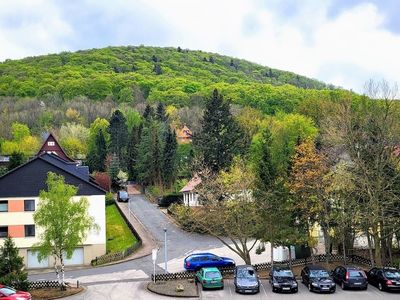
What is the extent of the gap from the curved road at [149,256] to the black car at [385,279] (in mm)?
17643

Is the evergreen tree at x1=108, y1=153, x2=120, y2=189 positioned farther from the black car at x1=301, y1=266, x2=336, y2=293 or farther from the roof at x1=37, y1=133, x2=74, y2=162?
the black car at x1=301, y1=266, x2=336, y2=293

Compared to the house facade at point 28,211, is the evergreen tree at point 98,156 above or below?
above

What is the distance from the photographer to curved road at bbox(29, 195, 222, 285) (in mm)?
43969

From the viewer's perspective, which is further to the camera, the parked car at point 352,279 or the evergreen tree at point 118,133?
the evergreen tree at point 118,133

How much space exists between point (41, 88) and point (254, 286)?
170626 mm

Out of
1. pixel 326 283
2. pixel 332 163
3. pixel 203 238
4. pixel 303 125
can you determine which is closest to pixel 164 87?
pixel 303 125

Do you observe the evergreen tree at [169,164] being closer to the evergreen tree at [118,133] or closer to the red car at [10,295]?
the evergreen tree at [118,133]

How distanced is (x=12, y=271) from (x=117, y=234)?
26.0 meters

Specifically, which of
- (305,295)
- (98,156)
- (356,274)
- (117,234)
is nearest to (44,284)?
(305,295)

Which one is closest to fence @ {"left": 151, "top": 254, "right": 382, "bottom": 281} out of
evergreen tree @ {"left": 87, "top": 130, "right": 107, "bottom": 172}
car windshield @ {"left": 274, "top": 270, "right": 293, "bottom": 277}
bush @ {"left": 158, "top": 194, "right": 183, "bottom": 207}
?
car windshield @ {"left": 274, "top": 270, "right": 293, "bottom": 277}

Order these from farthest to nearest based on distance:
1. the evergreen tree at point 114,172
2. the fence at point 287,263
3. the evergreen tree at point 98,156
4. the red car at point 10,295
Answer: the evergreen tree at point 98,156, the evergreen tree at point 114,172, the fence at point 287,263, the red car at point 10,295

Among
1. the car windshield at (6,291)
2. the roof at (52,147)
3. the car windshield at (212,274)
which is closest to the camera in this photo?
the car windshield at (6,291)

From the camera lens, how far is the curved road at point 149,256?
144 ft

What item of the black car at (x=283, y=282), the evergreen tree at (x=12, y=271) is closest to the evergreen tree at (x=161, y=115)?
the evergreen tree at (x=12, y=271)
